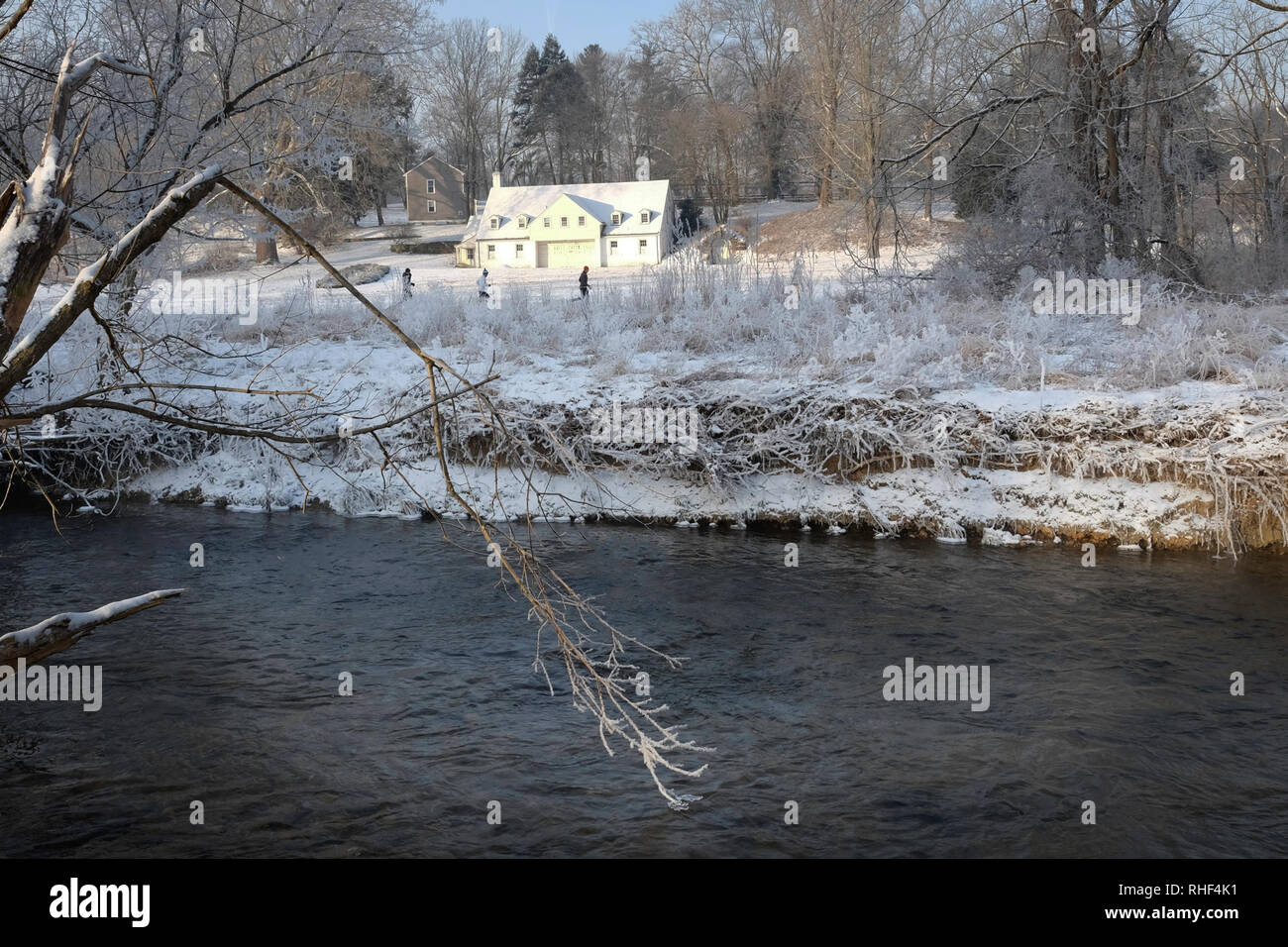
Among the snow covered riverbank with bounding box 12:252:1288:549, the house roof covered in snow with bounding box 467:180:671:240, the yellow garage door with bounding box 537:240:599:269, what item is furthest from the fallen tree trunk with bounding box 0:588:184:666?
the house roof covered in snow with bounding box 467:180:671:240

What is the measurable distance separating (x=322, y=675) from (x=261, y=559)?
4.15 m

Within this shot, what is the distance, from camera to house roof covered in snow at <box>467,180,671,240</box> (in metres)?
51.8

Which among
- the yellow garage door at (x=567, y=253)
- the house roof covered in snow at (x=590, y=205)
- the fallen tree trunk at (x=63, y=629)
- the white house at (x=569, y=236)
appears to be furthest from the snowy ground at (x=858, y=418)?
the house roof covered in snow at (x=590, y=205)

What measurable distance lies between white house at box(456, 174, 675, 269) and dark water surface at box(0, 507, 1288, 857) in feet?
134

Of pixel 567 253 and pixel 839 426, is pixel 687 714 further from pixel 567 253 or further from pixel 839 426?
pixel 567 253

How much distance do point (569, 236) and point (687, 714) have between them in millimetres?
45997

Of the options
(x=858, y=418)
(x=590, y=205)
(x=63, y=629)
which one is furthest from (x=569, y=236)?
(x=63, y=629)

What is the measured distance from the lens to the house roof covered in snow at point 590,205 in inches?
2039

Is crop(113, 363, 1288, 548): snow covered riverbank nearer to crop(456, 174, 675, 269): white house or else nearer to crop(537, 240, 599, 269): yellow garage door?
crop(456, 174, 675, 269): white house

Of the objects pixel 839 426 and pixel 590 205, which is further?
pixel 590 205

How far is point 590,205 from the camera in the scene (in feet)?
174

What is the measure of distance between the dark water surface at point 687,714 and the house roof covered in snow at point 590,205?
137ft

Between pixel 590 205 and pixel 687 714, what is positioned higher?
pixel 590 205
